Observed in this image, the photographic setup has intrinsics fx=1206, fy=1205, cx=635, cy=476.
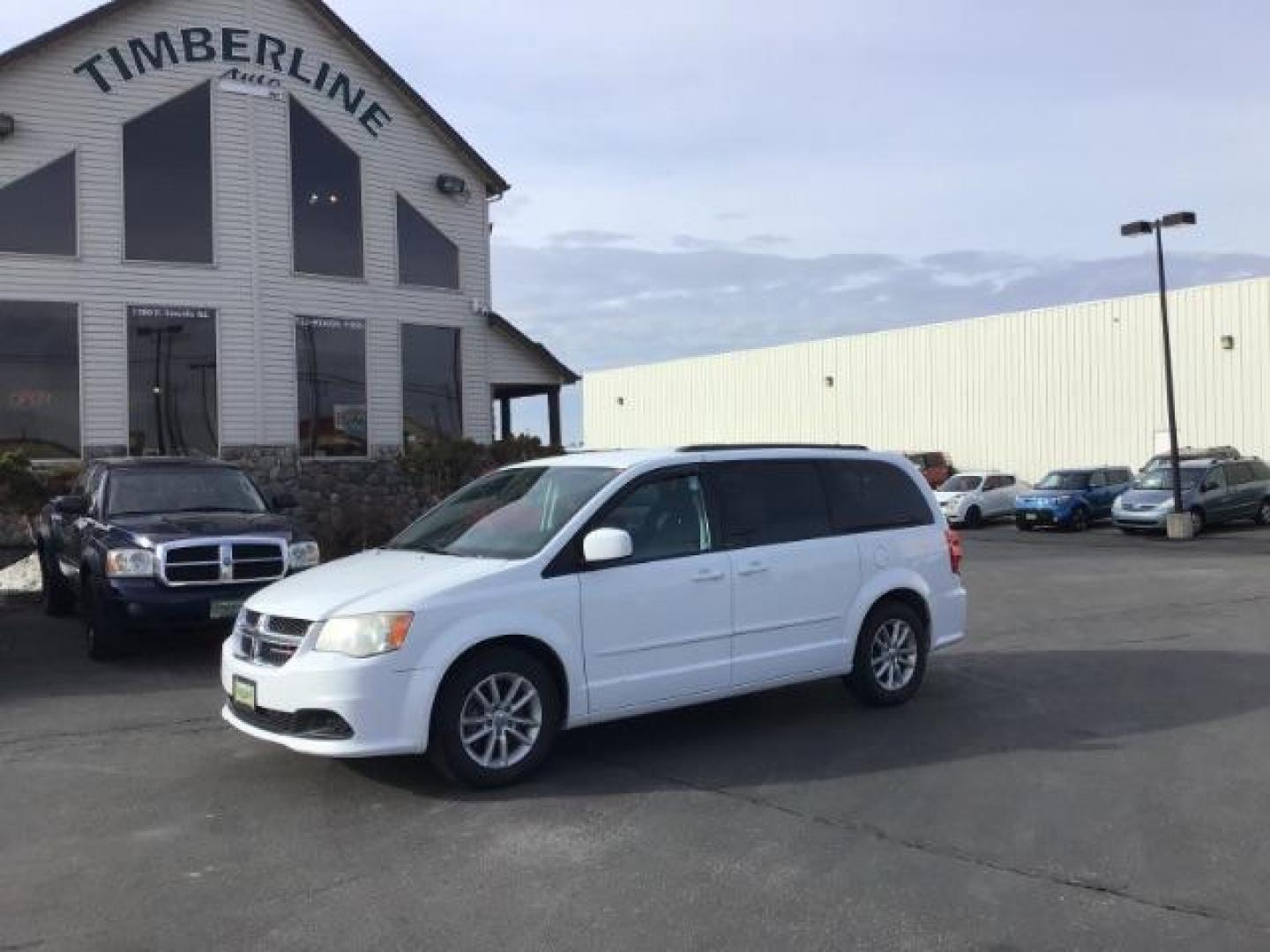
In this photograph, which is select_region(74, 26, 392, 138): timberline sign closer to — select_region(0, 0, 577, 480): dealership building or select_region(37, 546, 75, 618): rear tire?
select_region(0, 0, 577, 480): dealership building

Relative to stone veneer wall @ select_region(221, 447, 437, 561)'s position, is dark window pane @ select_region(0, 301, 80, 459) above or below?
above

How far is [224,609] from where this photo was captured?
9.73 m

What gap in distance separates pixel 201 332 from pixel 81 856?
47.3 ft

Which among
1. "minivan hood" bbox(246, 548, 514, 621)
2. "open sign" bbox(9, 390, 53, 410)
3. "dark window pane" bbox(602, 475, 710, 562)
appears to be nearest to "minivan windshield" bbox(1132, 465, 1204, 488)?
"open sign" bbox(9, 390, 53, 410)

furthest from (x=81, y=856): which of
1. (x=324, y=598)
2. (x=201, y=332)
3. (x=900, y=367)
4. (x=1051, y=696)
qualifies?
(x=900, y=367)

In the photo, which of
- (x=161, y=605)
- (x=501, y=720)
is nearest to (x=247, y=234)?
(x=161, y=605)

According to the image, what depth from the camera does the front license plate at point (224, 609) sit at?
970cm

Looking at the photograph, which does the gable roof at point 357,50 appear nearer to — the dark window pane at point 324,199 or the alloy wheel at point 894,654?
the dark window pane at point 324,199

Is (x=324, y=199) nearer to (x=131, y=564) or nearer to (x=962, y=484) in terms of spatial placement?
(x=131, y=564)

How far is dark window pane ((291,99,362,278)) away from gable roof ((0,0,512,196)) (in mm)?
1497

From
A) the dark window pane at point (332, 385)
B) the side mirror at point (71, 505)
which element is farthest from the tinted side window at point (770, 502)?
the dark window pane at point (332, 385)

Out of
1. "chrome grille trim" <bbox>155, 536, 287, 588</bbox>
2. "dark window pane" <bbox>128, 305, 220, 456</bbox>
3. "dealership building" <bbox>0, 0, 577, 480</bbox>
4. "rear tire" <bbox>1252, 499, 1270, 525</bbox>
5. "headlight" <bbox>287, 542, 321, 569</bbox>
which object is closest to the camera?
"chrome grille trim" <bbox>155, 536, 287, 588</bbox>

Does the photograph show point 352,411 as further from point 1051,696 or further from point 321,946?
point 321,946

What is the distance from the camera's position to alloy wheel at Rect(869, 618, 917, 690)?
8031 millimetres
